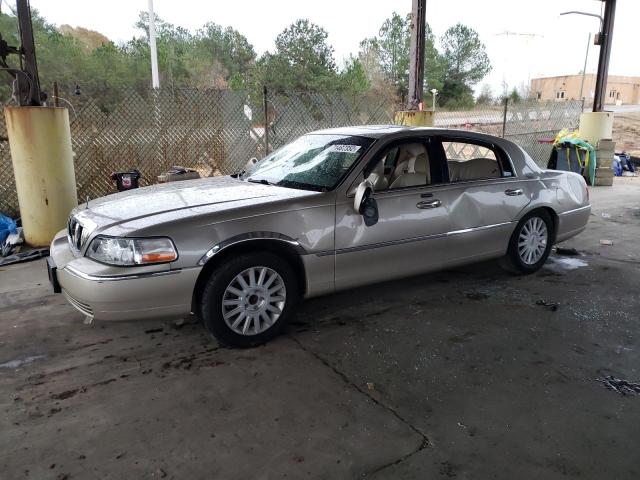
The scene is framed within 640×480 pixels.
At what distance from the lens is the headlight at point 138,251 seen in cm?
326

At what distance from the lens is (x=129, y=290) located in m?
3.23

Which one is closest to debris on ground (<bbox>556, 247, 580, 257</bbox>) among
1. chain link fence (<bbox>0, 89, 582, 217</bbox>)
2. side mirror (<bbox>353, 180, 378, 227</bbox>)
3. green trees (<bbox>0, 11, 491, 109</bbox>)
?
side mirror (<bbox>353, 180, 378, 227</bbox>)

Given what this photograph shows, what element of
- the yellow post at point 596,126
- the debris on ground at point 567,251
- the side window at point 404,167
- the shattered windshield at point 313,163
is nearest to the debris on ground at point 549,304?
the side window at point 404,167

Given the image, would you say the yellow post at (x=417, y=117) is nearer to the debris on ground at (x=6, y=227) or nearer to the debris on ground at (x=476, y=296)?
the debris on ground at (x=476, y=296)

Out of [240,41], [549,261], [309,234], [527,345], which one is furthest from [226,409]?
[240,41]

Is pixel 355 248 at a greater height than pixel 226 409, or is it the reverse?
pixel 355 248

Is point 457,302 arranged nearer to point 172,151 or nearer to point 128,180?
point 128,180

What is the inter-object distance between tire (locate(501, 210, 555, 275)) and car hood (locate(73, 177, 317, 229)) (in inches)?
96.2

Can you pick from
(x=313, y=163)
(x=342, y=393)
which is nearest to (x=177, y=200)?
(x=313, y=163)

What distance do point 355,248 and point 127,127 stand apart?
570cm

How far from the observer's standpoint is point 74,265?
3439 millimetres

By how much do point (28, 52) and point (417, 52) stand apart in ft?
21.4

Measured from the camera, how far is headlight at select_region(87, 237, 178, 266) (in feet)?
10.7

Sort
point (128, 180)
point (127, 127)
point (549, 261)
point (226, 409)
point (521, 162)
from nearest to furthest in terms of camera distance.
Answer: point (226, 409) → point (521, 162) → point (549, 261) → point (128, 180) → point (127, 127)
